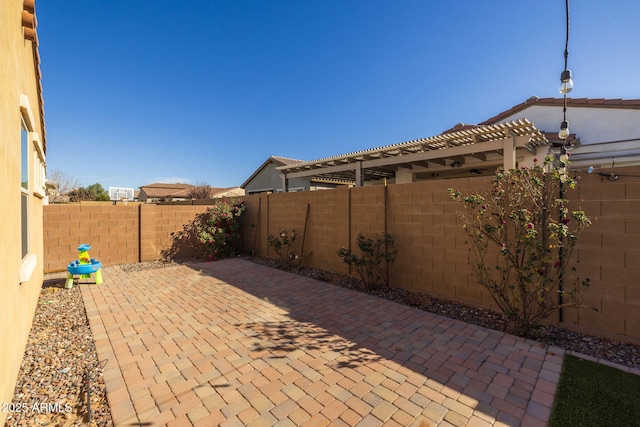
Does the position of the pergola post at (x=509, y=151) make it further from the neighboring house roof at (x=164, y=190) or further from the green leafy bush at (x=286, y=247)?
the neighboring house roof at (x=164, y=190)

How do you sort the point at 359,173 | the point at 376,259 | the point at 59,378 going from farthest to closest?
the point at 359,173, the point at 376,259, the point at 59,378

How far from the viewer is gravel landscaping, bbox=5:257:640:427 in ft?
7.76

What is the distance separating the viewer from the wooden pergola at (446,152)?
8227 millimetres

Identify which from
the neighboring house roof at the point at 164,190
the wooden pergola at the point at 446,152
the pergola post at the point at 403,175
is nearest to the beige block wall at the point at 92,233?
the wooden pergola at the point at 446,152

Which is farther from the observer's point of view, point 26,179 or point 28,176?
point 28,176

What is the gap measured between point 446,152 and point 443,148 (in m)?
0.28

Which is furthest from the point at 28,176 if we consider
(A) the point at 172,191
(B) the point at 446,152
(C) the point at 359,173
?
(A) the point at 172,191

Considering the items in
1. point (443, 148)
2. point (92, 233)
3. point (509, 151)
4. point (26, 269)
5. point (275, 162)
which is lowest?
point (26, 269)

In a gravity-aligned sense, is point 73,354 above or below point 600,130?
below

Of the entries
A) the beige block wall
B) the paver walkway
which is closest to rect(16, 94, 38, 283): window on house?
the paver walkway

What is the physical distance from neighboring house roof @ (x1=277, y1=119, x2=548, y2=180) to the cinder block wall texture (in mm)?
4582

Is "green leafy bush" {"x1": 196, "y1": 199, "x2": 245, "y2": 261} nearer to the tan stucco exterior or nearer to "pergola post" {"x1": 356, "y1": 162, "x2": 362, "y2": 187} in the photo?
"pergola post" {"x1": 356, "y1": 162, "x2": 362, "y2": 187}

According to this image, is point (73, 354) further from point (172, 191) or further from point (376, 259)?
point (172, 191)

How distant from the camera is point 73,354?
11.1ft
